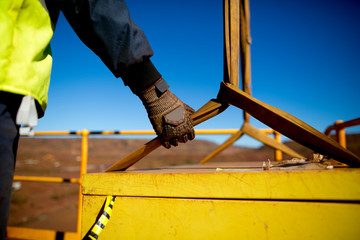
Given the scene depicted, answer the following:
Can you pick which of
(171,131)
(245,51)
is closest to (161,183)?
(171,131)

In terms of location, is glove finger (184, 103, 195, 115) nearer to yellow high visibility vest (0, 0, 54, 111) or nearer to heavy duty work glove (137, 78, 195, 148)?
heavy duty work glove (137, 78, 195, 148)

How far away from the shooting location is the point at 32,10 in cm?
76

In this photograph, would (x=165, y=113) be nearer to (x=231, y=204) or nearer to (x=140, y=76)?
(x=140, y=76)

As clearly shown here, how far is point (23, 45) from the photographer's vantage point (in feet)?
2.45

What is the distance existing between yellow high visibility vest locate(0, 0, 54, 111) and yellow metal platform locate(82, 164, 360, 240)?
48 centimetres

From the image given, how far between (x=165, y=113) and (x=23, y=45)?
23.0 inches

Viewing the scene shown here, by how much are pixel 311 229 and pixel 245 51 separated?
6.38 feet

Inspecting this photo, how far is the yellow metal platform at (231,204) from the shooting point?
0.74 meters

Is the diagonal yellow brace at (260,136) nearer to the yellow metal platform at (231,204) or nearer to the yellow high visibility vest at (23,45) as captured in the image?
the yellow metal platform at (231,204)

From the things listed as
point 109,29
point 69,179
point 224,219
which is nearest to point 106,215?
point 224,219

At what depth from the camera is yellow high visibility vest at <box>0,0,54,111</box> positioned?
707 millimetres

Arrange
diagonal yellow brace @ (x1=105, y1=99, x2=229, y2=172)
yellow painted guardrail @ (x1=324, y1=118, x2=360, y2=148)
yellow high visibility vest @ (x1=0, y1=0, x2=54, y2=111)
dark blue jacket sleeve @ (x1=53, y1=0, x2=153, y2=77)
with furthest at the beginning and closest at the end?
yellow painted guardrail @ (x1=324, y1=118, x2=360, y2=148) < diagonal yellow brace @ (x1=105, y1=99, x2=229, y2=172) < dark blue jacket sleeve @ (x1=53, y1=0, x2=153, y2=77) < yellow high visibility vest @ (x1=0, y1=0, x2=54, y2=111)

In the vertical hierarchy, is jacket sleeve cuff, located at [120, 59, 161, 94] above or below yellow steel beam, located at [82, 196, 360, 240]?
above

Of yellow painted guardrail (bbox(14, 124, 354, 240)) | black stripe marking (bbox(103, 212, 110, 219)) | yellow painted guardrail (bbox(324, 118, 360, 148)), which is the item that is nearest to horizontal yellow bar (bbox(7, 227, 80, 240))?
yellow painted guardrail (bbox(14, 124, 354, 240))
